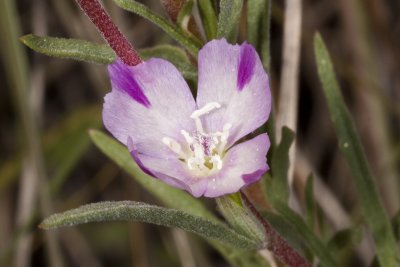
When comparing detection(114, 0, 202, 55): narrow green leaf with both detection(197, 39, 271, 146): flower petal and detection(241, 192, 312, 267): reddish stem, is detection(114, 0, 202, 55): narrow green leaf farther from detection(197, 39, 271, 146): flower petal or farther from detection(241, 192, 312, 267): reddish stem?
detection(241, 192, 312, 267): reddish stem

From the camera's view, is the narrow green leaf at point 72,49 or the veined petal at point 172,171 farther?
the narrow green leaf at point 72,49

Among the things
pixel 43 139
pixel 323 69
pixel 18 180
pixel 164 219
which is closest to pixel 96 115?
pixel 43 139

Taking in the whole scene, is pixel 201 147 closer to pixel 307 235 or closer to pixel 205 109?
pixel 205 109

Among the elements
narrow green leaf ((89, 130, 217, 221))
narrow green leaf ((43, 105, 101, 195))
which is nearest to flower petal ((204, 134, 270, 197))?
narrow green leaf ((89, 130, 217, 221))

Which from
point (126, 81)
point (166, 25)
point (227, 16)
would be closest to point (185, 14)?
point (166, 25)

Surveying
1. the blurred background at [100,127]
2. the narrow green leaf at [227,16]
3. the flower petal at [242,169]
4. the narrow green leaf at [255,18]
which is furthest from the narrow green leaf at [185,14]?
the blurred background at [100,127]

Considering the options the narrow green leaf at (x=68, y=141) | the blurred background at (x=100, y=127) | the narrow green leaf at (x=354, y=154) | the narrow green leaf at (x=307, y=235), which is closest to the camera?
the narrow green leaf at (x=307, y=235)

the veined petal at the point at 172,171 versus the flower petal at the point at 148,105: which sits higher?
the flower petal at the point at 148,105

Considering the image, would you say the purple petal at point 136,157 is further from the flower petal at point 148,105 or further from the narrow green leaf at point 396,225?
the narrow green leaf at point 396,225
